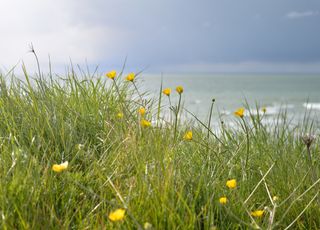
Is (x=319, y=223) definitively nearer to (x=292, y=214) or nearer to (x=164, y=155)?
(x=292, y=214)

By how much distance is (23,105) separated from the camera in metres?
2.82

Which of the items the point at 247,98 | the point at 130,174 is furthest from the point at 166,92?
the point at 247,98

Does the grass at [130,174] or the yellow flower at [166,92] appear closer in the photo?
the grass at [130,174]

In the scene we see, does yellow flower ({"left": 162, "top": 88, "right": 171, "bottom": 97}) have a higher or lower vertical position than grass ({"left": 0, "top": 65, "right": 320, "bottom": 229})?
higher

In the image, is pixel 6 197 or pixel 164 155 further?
pixel 164 155

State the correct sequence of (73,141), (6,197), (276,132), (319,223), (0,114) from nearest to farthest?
(6,197) → (319,223) → (73,141) → (0,114) → (276,132)

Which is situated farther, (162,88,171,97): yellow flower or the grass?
(162,88,171,97): yellow flower

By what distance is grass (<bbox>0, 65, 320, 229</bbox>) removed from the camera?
1650 mm

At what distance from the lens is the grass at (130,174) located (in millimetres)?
1650

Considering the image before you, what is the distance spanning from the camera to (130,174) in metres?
2.07

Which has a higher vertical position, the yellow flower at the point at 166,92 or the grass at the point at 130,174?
the yellow flower at the point at 166,92

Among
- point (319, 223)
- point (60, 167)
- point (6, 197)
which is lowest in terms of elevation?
point (319, 223)

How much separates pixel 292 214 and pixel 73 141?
48.2 inches

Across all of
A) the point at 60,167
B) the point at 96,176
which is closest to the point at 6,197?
the point at 60,167
